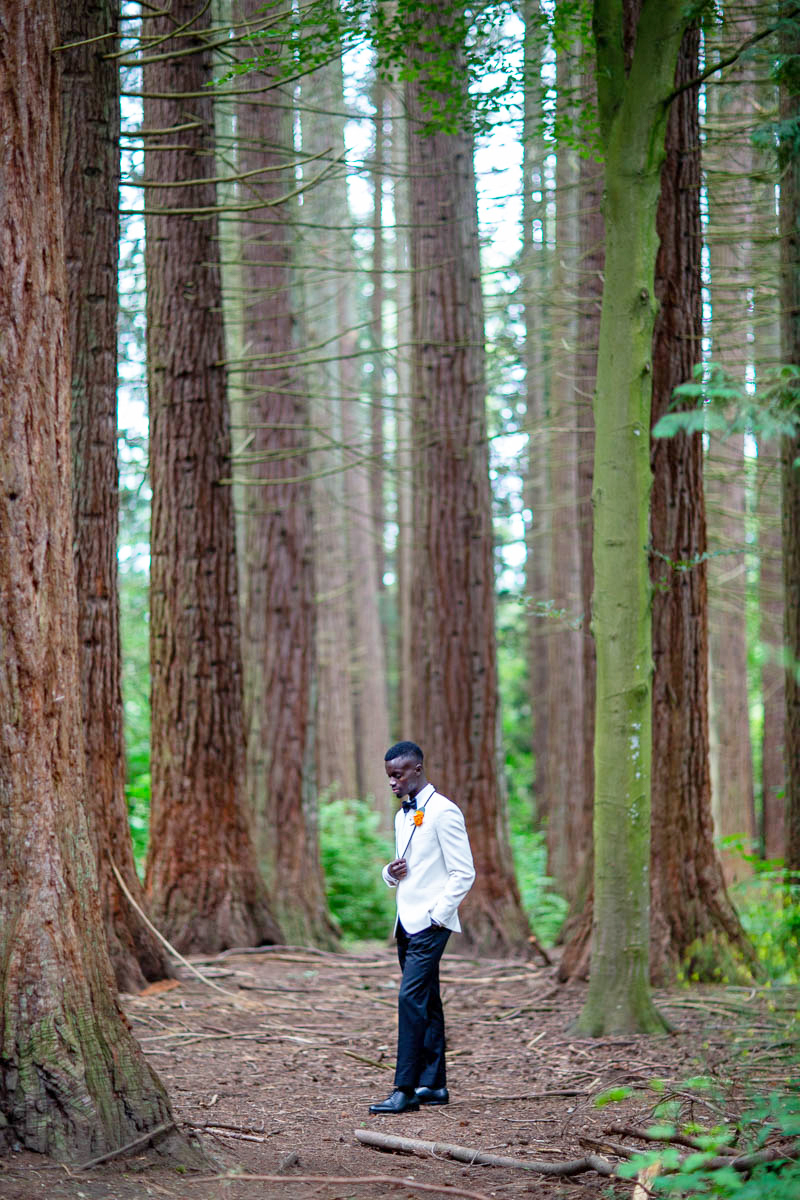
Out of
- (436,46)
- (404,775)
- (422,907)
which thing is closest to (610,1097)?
(422,907)

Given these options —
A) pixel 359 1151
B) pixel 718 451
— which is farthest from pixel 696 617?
pixel 718 451

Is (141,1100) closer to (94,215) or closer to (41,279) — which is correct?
(41,279)

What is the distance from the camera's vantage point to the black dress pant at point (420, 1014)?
6.13 meters

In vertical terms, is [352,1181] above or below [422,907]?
below

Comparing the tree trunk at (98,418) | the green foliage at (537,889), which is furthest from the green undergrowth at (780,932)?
the tree trunk at (98,418)

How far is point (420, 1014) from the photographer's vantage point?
6152 millimetres

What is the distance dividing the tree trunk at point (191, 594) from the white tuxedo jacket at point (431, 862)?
4.33m

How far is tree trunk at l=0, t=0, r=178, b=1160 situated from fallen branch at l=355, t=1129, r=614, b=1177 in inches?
40.8

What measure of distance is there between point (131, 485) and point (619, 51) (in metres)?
15.5

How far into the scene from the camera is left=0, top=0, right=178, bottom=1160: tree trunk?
4555 millimetres

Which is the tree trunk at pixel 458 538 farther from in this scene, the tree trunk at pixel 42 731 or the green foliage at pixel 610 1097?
the tree trunk at pixel 42 731

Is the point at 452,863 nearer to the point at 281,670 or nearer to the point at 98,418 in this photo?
the point at 98,418

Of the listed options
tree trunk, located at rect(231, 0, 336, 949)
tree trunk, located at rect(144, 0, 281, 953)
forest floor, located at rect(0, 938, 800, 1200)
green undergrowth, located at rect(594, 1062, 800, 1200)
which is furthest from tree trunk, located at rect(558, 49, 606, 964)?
green undergrowth, located at rect(594, 1062, 800, 1200)

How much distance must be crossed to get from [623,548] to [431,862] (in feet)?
8.02
